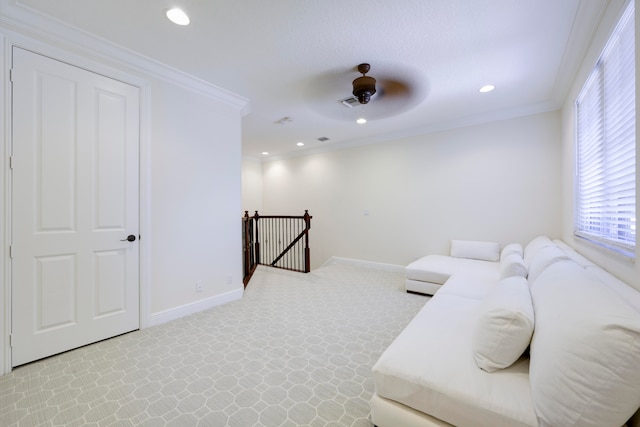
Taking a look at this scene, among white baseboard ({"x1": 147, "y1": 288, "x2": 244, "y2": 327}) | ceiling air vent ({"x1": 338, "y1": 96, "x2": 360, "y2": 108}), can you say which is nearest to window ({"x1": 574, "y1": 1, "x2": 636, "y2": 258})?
ceiling air vent ({"x1": 338, "y1": 96, "x2": 360, "y2": 108})

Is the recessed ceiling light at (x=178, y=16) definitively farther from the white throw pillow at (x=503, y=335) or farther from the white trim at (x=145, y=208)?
the white throw pillow at (x=503, y=335)

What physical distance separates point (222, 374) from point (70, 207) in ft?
6.13

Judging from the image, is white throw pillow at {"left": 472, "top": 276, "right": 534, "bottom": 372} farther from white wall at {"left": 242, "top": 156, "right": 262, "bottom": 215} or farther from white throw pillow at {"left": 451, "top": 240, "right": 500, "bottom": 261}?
white wall at {"left": 242, "top": 156, "right": 262, "bottom": 215}

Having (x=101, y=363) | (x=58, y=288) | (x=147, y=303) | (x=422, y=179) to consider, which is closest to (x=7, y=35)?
(x=58, y=288)

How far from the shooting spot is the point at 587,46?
2189 mm

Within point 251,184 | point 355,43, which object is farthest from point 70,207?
point 251,184

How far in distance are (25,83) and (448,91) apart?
399 centimetres

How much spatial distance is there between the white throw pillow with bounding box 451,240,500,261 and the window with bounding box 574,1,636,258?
4.13ft

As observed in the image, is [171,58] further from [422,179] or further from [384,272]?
[384,272]

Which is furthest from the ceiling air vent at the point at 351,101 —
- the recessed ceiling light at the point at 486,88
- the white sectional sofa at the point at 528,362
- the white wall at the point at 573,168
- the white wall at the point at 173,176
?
the white sectional sofa at the point at 528,362

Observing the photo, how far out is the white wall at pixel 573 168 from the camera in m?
1.44

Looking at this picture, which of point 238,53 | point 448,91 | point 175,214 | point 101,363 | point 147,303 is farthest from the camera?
point 448,91

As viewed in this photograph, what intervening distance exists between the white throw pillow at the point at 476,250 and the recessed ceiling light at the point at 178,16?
4.33 metres

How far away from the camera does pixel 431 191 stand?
4531 mm
